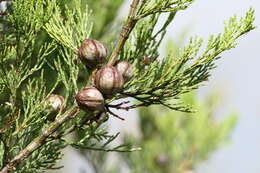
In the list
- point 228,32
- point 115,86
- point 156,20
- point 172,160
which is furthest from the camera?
point 172,160

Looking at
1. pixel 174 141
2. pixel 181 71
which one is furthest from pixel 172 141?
pixel 181 71

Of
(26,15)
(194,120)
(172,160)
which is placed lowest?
(172,160)

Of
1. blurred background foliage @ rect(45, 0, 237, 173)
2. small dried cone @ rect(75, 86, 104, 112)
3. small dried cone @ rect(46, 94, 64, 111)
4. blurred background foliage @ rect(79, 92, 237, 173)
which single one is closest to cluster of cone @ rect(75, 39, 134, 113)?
small dried cone @ rect(75, 86, 104, 112)

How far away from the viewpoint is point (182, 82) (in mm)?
1233

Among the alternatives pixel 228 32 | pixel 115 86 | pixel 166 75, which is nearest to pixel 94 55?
pixel 115 86

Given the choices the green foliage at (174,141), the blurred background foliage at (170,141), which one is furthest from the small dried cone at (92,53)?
the green foliage at (174,141)

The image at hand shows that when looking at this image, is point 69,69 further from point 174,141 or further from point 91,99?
point 174,141

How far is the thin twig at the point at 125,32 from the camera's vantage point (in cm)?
112

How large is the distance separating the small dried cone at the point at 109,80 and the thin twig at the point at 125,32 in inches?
2.3

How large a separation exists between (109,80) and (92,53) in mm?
98

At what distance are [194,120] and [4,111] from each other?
2215 millimetres

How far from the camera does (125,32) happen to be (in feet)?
3.69

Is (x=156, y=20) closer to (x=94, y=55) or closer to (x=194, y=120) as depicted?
(x=94, y=55)

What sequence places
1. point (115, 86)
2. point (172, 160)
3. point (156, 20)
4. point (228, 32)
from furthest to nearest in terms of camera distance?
1. point (172, 160)
2. point (156, 20)
3. point (228, 32)
4. point (115, 86)
